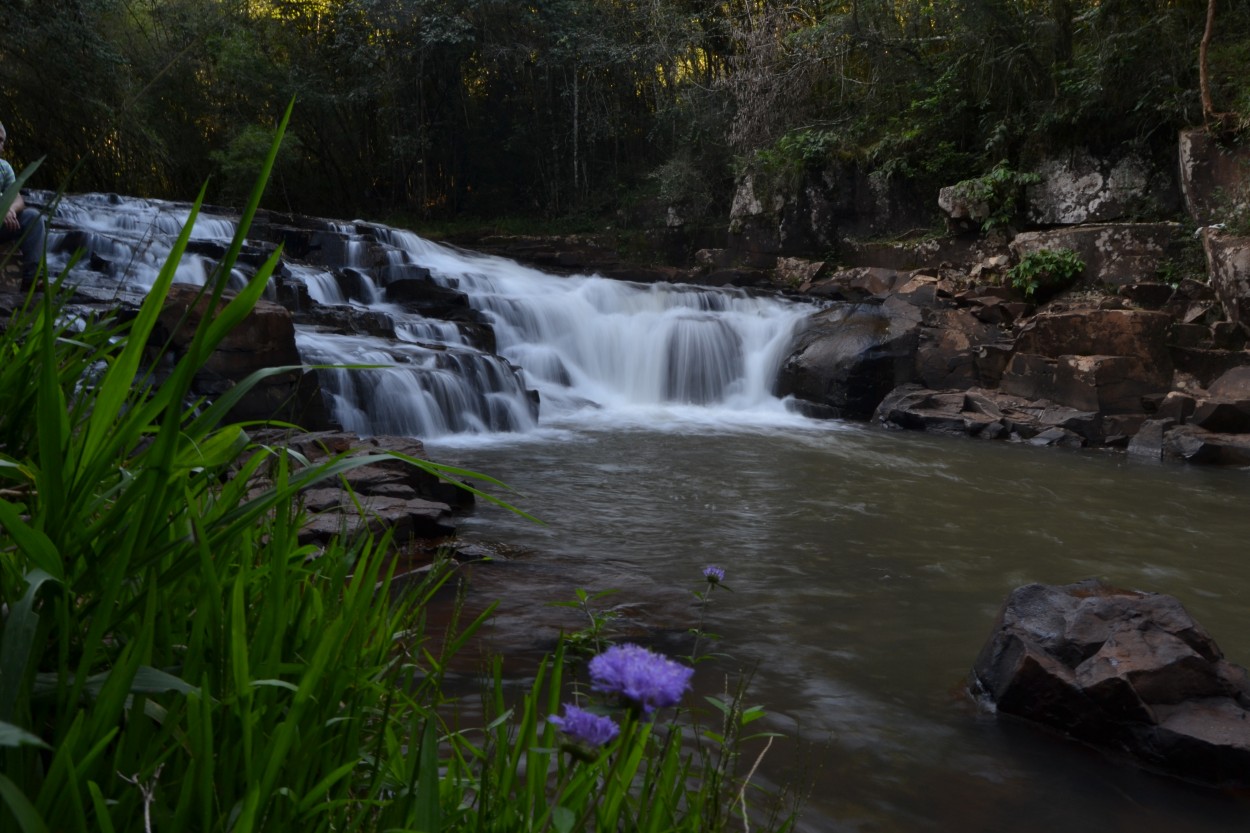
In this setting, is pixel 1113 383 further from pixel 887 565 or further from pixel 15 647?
pixel 15 647

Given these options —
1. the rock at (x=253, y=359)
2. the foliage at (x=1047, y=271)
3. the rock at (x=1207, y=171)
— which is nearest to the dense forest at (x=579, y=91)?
the rock at (x=1207, y=171)

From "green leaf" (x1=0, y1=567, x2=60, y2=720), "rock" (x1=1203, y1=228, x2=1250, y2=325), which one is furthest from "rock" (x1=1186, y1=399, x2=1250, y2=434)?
"green leaf" (x1=0, y1=567, x2=60, y2=720)

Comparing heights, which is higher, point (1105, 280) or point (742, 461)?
point (1105, 280)

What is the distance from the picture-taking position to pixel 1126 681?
337 cm

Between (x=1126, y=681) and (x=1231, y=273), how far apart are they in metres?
10.7

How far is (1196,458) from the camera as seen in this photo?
1025 centimetres

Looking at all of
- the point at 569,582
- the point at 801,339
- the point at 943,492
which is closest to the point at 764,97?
the point at 801,339

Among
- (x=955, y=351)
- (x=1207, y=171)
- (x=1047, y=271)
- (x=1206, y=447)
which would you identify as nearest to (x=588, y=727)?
(x=1206, y=447)

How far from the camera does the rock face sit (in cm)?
321

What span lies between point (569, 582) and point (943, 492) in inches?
179

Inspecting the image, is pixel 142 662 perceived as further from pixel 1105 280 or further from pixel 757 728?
pixel 1105 280

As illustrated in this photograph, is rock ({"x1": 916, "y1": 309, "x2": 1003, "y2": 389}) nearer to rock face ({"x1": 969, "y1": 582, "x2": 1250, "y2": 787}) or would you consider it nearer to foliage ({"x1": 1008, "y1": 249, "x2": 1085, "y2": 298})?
foliage ({"x1": 1008, "y1": 249, "x2": 1085, "y2": 298})

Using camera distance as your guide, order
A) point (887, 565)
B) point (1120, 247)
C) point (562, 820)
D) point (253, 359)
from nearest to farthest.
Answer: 1. point (562, 820)
2. point (887, 565)
3. point (253, 359)
4. point (1120, 247)

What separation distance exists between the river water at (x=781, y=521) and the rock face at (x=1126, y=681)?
107mm
